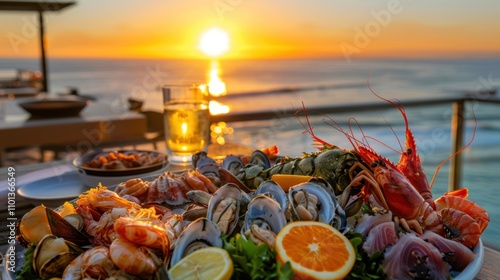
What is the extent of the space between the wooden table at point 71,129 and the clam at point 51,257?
2.89 m

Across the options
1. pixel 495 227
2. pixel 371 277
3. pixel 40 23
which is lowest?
pixel 495 227

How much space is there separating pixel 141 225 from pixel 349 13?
963 cm

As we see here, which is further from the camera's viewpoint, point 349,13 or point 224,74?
point 224,74

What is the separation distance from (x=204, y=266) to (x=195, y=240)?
90 millimetres

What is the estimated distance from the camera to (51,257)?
0.84 meters

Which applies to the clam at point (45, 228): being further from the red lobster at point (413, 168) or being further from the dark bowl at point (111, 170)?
the red lobster at point (413, 168)

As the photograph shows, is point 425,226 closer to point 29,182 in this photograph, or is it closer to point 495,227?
point 29,182

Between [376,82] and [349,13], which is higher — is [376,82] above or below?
below

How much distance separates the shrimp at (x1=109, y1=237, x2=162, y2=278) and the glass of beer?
1046 millimetres

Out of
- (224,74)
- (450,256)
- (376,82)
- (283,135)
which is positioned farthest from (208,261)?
(224,74)

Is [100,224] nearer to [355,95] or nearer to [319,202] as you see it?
[319,202]

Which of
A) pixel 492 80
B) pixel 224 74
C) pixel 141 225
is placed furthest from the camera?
pixel 224 74

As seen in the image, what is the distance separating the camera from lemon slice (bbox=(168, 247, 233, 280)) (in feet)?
2.42

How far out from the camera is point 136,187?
1.29m
